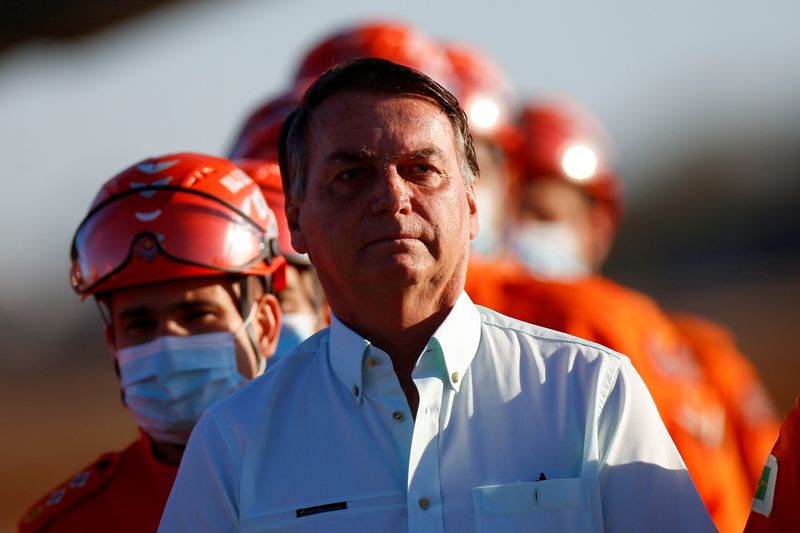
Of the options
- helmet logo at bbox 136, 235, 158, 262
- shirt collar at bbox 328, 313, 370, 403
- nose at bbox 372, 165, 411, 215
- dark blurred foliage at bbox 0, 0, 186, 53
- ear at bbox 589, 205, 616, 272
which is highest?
dark blurred foliage at bbox 0, 0, 186, 53

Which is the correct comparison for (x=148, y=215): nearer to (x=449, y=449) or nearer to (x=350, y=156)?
(x=350, y=156)

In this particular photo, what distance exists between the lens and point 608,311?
6789 millimetres

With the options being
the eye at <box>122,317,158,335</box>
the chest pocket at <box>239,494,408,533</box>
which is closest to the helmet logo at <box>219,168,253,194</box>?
the eye at <box>122,317,158,335</box>

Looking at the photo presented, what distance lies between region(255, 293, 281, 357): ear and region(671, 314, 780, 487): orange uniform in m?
4.13

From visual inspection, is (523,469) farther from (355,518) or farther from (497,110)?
(497,110)

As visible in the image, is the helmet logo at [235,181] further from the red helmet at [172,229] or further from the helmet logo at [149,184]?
the helmet logo at [149,184]

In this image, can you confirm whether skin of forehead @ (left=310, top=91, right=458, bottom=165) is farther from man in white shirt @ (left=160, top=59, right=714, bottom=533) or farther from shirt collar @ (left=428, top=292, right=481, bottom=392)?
shirt collar @ (left=428, top=292, right=481, bottom=392)

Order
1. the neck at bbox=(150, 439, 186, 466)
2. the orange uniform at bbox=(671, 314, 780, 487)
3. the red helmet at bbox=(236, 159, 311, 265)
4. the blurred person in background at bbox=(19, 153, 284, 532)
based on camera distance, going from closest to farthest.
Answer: the blurred person in background at bbox=(19, 153, 284, 532), the neck at bbox=(150, 439, 186, 466), the red helmet at bbox=(236, 159, 311, 265), the orange uniform at bbox=(671, 314, 780, 487)

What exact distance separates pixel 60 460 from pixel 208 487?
22569mm

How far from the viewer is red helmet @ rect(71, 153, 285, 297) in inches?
194

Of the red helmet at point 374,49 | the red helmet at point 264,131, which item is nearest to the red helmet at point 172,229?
the red helmet at point 264,131

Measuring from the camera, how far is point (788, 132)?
179 ft

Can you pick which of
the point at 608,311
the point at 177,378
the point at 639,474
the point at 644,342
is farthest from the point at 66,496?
the point at 644,342

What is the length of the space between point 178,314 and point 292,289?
2.71ft
